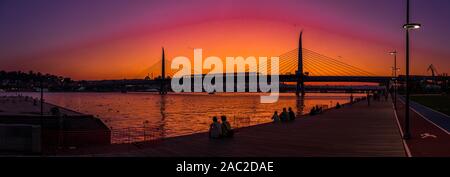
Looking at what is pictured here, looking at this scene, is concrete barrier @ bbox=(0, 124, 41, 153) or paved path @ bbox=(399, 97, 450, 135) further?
paved path @ bbox=(399, 97, 450, 135)

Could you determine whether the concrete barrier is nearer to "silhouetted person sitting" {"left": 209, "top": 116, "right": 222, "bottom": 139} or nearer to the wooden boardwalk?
the wooden boardwalk

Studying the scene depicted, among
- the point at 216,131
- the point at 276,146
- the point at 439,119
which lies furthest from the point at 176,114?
the point at 276,146

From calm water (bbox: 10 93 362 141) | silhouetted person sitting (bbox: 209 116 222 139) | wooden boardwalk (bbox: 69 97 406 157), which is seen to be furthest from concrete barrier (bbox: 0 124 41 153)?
calm water (bbox: 10 93 362 141)

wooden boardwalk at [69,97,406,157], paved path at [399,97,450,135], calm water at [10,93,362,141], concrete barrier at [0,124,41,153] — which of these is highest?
concrete barrier at [0,124,41,153]

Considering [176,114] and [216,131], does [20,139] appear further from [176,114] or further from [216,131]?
[176,114]

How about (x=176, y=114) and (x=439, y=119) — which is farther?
(x=176, y=114)


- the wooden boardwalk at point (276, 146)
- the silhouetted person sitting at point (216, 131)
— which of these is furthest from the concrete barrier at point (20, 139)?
the silhouetted person sitting at point (216, 131)

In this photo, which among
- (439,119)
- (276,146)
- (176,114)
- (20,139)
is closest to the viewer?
(20,139)

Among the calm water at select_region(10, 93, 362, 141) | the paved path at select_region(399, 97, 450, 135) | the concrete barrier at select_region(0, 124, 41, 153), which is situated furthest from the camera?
the calm water at select_region(10, 93, 362, 141)

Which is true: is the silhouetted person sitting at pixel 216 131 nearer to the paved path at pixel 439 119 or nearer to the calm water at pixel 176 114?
the paved path at pixel 439 119

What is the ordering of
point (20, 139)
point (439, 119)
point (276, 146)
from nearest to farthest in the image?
point (20, 139)
point (276, 146)
point (439, 119)
